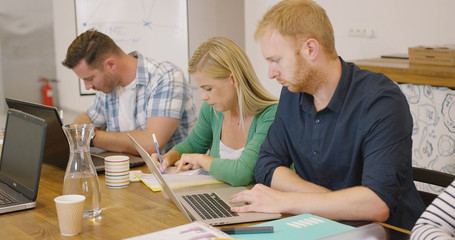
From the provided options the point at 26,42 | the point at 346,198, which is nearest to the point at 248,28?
the point at 26,42

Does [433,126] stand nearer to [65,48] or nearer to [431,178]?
[431,178]

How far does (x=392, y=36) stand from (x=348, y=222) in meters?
2.20

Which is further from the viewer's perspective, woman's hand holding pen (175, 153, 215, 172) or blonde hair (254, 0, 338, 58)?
woman's hand holding pen (175, 153, 215, 172)

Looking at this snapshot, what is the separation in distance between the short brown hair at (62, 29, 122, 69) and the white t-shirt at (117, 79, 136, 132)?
17 centimetres

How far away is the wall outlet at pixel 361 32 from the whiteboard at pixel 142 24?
1398 mm

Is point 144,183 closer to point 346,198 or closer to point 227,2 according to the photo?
point 346,198

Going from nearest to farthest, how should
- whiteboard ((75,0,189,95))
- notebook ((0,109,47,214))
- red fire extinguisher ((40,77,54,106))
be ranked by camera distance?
notebook ((0,109,47,214)) < red fire extinguisher ((40,77,54,106)) < whiteboard ((75,0,189,95))

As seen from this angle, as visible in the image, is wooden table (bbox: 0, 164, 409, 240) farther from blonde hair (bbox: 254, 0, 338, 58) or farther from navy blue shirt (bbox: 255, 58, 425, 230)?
blonde hair (bbox: 254, 0, 338, 58)

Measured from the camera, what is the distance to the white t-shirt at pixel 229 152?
2.11 meters

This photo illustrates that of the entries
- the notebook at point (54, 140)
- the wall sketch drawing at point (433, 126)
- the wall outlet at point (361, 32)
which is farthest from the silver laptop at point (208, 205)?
the wall outlet at point (361, 32)

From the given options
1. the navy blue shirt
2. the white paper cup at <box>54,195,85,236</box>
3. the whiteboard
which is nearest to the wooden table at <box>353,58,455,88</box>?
the navy blue shirt

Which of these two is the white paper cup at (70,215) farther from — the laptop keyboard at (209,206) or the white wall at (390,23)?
A: the white wall at (390,23)

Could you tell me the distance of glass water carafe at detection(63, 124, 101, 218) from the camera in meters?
1.50

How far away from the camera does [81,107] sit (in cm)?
402
